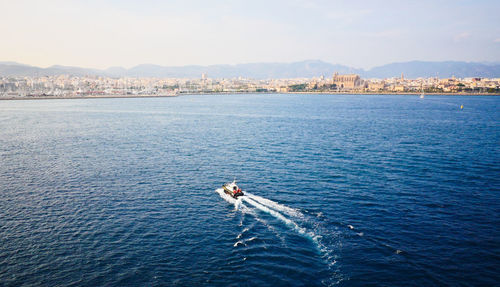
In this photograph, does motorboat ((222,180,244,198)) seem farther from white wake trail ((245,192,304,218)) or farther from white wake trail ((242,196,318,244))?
white wake trail ((245,192,304,218))

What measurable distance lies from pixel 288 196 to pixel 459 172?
30270 millimetres

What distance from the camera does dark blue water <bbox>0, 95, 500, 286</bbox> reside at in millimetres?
25500

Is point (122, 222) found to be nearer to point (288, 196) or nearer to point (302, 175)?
point (288, 196)

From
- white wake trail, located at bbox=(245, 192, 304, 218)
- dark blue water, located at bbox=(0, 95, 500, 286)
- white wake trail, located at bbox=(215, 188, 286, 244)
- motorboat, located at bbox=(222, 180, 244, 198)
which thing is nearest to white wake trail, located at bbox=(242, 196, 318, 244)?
dark blue water, located at bbox=(0, 95, 500, 286)

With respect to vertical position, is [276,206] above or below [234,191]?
below

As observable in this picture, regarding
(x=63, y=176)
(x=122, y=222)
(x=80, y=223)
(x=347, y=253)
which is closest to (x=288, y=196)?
(x=347, y=253)

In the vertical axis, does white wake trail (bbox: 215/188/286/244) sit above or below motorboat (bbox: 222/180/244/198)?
below

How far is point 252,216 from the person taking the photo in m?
35.4

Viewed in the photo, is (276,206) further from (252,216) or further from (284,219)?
(252,216)

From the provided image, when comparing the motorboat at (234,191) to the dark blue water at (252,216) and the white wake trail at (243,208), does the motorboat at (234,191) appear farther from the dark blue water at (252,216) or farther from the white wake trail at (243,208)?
the dark blue water at (252,216)

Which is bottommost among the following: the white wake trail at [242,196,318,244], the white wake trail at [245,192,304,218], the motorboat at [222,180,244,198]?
the white wake trail at [242,196,318,244]

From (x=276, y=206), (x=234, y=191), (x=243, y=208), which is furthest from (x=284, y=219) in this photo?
(x=234, y=191)

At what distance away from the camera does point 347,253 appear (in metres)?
27.7

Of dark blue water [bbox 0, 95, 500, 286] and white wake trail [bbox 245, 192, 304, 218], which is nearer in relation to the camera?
dark blue water [bbox 0, 95, 500, 286]
